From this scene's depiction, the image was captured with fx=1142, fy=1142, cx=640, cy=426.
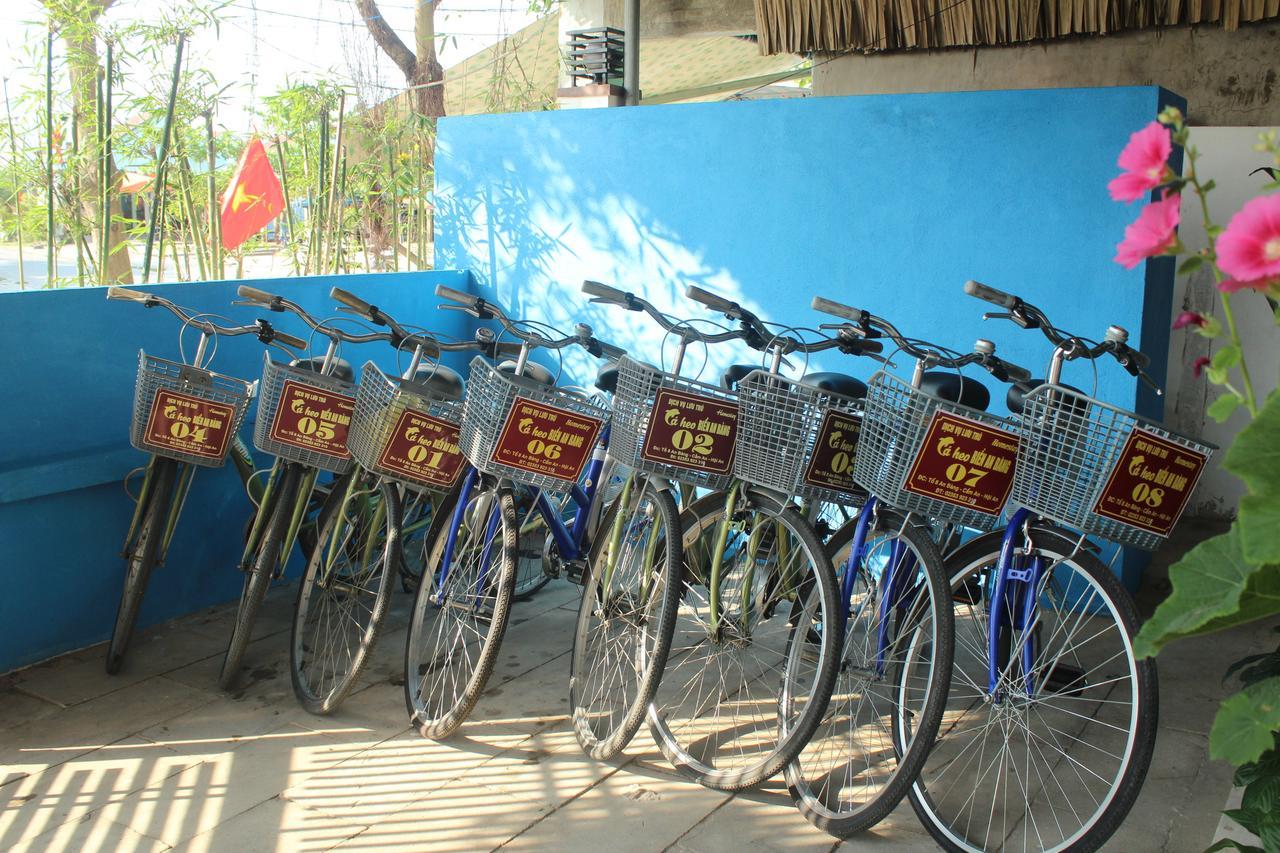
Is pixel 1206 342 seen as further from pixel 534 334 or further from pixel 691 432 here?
pixel 534 334

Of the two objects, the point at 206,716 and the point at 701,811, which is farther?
the point at 206,716

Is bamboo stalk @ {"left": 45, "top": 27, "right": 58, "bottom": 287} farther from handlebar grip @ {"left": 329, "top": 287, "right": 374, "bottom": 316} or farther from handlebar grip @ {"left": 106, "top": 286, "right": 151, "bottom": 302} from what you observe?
handlebar grip @ {"left": 329, "top": 287, "right": 374, "bottom": 316}

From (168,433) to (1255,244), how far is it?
3.05 meters

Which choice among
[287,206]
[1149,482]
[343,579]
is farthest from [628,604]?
[287,206]

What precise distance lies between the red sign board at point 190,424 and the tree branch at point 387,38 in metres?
6.67

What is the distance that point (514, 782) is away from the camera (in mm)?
3051

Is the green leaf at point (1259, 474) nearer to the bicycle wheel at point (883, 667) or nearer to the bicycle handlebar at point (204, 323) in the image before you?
the bicycle wheel at point (883, 667)

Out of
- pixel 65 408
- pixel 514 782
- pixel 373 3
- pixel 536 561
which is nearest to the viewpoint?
pixel 514 782

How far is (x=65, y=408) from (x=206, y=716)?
3.70 feet

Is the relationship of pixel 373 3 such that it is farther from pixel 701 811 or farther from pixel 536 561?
pixel 701 811

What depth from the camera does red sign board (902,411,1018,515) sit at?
8.48 feet

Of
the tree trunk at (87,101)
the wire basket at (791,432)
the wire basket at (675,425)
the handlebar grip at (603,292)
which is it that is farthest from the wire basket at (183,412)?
the wire basket at (791,432)

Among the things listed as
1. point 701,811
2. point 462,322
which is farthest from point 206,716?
point 462,322

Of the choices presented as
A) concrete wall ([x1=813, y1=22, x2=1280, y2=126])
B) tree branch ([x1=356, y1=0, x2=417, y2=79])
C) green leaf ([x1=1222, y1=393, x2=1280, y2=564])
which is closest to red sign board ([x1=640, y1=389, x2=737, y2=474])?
green leaf ([x1=1222, y1=393, x2=1280, y2=564])
